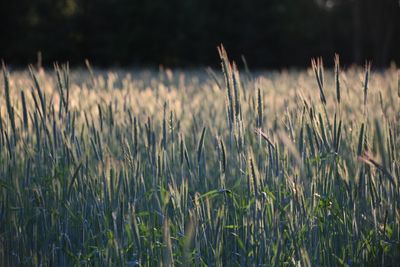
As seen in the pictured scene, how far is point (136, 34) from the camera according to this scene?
16469 millimetres

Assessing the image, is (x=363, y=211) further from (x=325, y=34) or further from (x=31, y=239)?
(x=325, y=34)

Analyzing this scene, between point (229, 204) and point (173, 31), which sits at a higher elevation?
point (173, 31)

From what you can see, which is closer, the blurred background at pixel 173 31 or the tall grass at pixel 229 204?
the tall grass at pixel 229 204

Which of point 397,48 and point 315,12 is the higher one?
point 315,12

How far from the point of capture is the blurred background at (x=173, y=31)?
615 inches

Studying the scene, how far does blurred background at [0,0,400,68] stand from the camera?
15633mm

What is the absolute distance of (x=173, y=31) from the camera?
16688 mm

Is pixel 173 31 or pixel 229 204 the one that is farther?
pixel 173 31

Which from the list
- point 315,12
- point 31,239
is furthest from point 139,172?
point 315,12

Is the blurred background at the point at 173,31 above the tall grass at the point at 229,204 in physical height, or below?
above

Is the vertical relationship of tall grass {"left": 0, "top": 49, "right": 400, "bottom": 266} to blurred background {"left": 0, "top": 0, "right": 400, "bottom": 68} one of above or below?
below

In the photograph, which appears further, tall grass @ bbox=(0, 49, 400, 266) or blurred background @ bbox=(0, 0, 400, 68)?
blurred background @ bbox=(0, 0, 400, 68)

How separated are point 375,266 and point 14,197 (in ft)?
4.29

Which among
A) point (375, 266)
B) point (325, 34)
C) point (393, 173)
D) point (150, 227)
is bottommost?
point (375, 266)
